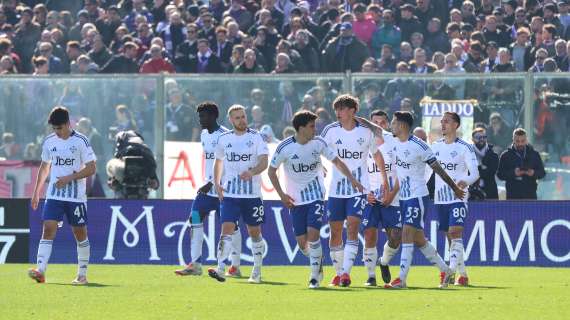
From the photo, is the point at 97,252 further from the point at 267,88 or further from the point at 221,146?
the point at 221,146

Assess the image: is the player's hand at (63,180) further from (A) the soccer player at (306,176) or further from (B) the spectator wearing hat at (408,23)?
(B) the spectator wearing hat at (408,23)

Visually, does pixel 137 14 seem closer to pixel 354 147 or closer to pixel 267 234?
pixel 267 234

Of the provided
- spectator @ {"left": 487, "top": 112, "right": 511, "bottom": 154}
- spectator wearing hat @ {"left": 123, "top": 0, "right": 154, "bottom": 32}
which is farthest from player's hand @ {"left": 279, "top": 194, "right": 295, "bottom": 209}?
spectator wearing hat @ {"left": 123, "top": 0, "right": 154, "bottom": 32}

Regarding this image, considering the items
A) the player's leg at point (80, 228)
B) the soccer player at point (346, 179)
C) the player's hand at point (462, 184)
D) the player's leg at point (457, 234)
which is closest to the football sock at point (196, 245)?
the player's leg at point (80, 228)

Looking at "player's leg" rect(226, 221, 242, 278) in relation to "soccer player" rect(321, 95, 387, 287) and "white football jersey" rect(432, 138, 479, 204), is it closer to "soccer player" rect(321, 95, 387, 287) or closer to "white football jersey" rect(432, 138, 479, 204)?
"soccer player" rect(321, 95, 387, 287)

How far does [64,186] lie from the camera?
18.7 m

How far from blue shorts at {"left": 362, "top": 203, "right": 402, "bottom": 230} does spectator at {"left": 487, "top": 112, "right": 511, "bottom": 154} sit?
6.73 m

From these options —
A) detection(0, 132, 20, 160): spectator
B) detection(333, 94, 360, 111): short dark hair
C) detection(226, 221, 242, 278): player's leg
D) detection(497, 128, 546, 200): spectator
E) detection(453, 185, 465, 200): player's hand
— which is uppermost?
detection(333, 94, 360, 111): short dark hair

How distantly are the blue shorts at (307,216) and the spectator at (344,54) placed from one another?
35.4 ft

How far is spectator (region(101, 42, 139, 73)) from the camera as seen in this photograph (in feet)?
96.0

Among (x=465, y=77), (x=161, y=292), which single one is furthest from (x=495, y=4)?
(x=161, y=292)

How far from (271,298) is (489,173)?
30.1 ft

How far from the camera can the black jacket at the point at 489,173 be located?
973 inches

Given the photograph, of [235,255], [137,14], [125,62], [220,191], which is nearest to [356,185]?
[220,191]
